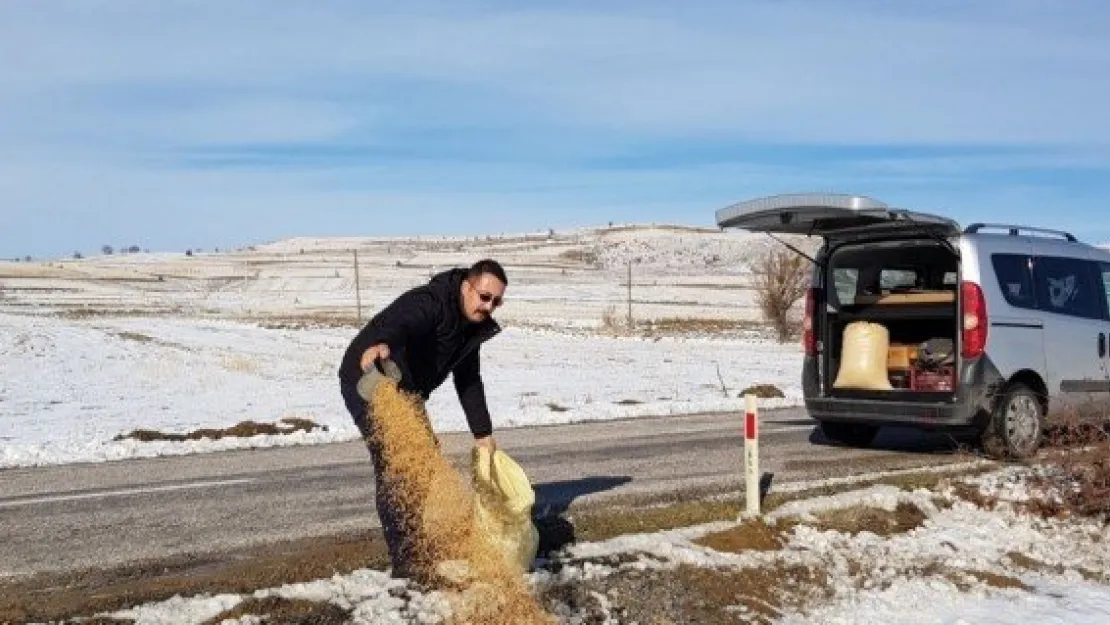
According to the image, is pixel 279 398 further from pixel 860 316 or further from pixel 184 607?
pixel 184 607

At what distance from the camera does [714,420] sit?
559 inches

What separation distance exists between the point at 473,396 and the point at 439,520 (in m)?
0.89

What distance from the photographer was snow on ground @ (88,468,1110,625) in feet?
17.7

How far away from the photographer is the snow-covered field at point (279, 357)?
15531 mm

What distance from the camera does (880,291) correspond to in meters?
10.6

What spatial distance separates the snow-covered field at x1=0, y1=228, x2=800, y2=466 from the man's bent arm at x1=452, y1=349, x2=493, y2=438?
651 centimetres

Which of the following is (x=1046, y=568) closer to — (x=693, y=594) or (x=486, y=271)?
(x=693, y=594)

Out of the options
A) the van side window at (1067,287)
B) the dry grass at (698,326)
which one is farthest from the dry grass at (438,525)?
the dry grass at (698,326)

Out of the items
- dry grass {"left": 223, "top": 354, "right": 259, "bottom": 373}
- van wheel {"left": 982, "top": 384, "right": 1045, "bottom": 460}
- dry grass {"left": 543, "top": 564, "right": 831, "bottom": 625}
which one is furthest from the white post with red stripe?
dry grass {"left": 223, "top": 354, "right": 259, "bottom": 373}

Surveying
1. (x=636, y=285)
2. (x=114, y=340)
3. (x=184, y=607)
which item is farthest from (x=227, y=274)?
(x=184, y=607)

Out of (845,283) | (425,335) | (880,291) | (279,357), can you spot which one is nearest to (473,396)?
(425,335)

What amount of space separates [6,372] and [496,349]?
46.3 feet

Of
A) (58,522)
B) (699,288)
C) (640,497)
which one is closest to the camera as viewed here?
(58,522)

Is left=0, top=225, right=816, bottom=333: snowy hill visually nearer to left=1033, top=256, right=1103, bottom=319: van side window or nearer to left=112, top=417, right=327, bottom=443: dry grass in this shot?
left=112, top=417, right=327, bottom=443: dry grass
